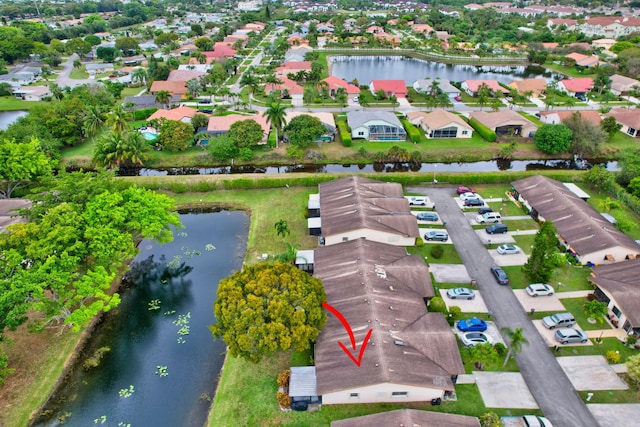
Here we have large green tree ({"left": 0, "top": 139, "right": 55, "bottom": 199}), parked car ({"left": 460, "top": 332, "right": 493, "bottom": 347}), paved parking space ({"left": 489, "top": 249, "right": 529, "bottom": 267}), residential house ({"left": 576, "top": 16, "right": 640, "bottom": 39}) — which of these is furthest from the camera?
residential house ({"left": 576, "top": 16, "right": 640, "bottom": 39})

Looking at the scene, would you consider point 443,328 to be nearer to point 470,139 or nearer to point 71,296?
point 71,296

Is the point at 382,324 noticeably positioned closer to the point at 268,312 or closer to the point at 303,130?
the point at 268,312

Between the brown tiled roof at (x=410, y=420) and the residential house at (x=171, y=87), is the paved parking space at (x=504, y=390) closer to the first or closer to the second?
the brown tiled roof at (x=410, y=420)

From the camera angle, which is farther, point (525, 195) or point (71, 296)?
point (525, 195)

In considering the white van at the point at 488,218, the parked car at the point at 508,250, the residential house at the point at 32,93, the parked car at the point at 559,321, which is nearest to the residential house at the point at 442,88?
the white van at the point at 488,218

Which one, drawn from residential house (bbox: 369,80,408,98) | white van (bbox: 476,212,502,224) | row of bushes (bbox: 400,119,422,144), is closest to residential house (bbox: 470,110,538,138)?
row of bushes (bbox: 400,119,422,144)

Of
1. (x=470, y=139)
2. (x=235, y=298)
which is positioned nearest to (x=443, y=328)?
(x=235, y=298)

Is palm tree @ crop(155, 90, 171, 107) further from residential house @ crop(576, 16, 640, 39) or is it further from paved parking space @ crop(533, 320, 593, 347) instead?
residential house @ crop(576, 16, 640, 39)
